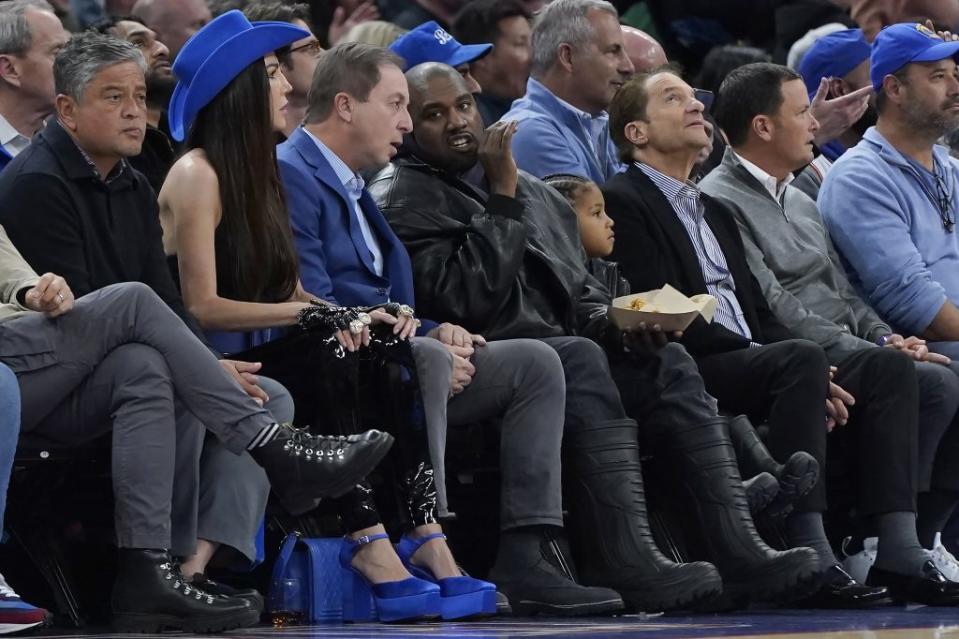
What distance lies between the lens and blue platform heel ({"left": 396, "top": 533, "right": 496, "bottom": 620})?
14.7 feet

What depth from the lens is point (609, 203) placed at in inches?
231

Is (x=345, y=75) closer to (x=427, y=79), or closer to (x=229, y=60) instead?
(x=427, y=79)

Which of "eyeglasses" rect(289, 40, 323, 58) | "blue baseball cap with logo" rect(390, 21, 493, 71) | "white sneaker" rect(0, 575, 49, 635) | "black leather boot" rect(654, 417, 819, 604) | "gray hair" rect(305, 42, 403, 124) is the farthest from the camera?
"eyeglasses" rect(289, 40, 323, 58)

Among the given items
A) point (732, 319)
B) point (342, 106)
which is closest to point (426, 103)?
point (342, 106)

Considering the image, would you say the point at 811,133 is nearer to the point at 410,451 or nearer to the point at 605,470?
the point at 605,470

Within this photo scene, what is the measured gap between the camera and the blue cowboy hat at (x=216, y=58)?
4730 millimetres

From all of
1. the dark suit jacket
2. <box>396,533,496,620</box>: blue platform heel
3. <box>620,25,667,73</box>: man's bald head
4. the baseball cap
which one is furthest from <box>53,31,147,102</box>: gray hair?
the baseball cap

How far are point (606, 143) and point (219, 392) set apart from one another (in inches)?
123

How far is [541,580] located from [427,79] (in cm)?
162

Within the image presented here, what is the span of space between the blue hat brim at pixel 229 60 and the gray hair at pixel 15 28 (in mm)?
863

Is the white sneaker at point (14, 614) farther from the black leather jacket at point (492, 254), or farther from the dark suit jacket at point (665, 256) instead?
the dark suit jacket at point (665, 256)

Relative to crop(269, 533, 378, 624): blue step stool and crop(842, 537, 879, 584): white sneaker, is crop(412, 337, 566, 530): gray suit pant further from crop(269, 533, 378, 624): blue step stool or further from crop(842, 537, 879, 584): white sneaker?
crop(842, 537, 879, 584): white sneaker

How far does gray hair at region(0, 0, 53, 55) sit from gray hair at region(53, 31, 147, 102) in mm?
931

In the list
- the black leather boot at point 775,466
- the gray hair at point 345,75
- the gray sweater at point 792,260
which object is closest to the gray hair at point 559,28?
the gray sweater at point 792,260
